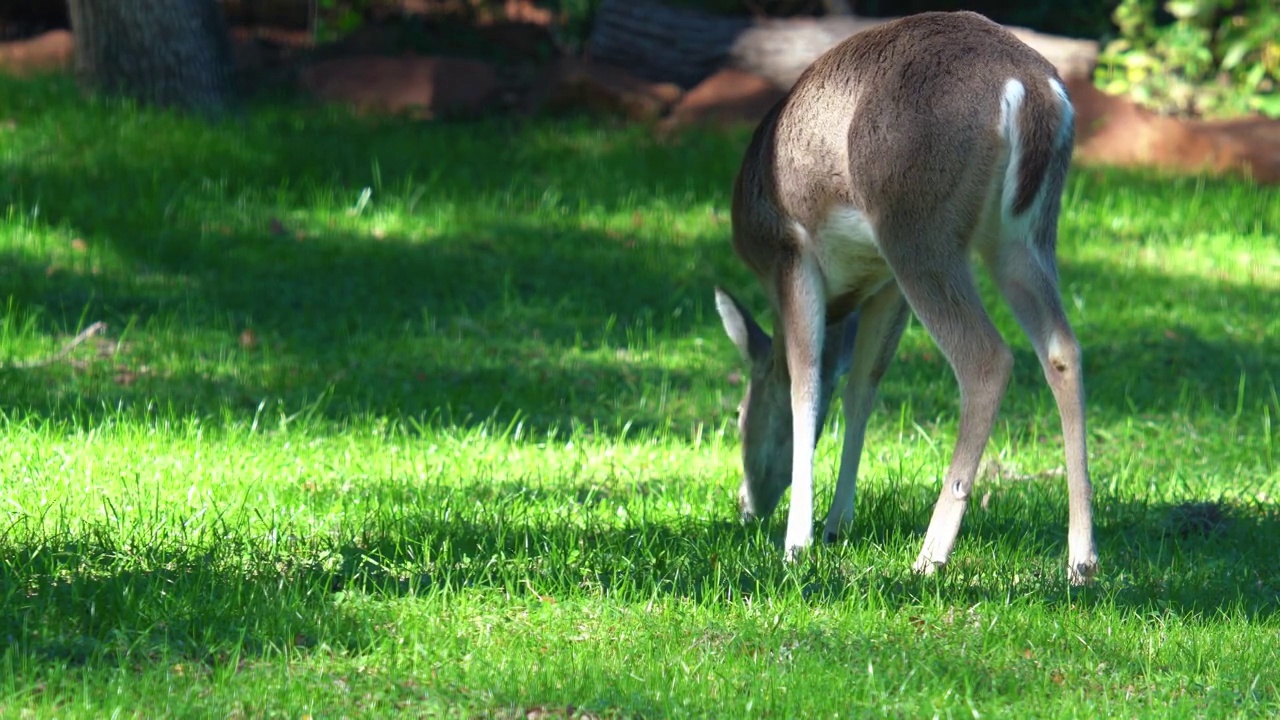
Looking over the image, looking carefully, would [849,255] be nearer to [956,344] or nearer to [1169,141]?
[956,344]

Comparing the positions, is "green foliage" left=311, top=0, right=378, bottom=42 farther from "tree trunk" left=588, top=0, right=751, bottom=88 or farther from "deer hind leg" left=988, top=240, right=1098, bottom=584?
"deer hind leg" left=988, top=240, right=1098, bottom=584

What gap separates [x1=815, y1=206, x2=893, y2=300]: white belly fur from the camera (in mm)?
5105

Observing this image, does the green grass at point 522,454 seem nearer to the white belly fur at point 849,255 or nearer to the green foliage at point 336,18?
the white belly fur at point 849,255

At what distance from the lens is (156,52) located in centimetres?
1113

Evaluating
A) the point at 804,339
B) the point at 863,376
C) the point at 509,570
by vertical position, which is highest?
the point at 804,339

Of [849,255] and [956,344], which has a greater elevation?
[849,255]

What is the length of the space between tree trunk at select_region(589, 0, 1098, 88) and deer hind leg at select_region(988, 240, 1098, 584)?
25.9ft

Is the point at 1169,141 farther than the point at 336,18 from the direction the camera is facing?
No

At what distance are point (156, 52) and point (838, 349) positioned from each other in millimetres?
7072

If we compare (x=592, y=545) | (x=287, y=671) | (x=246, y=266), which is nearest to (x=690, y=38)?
(x=246, y=266)

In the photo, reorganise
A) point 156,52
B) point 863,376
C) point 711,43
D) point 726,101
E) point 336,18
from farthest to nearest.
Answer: point 336,18, point 711,43, point 726,101, point 156,52, point 863,376

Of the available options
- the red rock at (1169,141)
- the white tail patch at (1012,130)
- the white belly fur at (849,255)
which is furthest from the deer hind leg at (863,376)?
the red rock at (1169,141)

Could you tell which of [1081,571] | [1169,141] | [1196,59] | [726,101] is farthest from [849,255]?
[1196,59]

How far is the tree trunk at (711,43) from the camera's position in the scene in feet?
41.5
